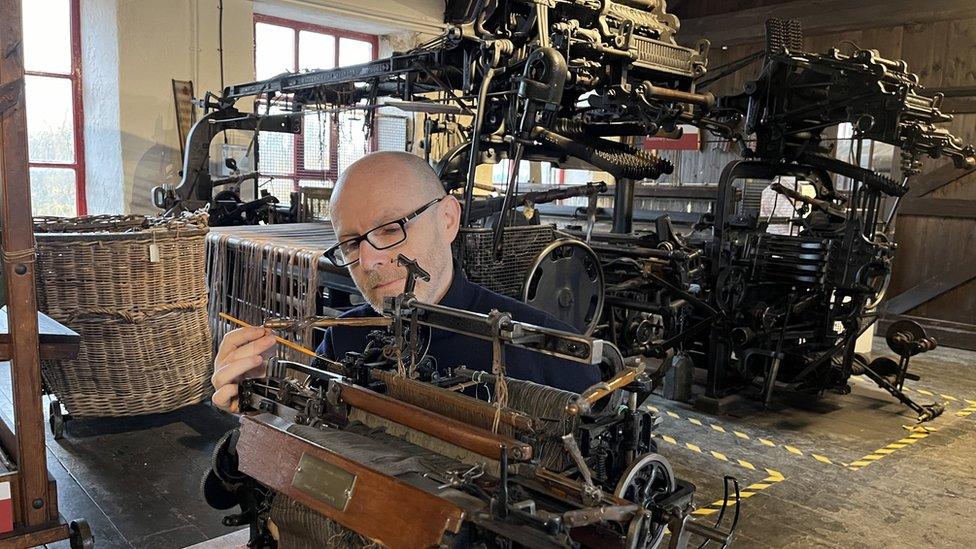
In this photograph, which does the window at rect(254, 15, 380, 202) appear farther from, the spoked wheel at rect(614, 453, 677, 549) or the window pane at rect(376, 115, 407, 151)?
the spoked wheel at rect(614, 453, 677, 549)

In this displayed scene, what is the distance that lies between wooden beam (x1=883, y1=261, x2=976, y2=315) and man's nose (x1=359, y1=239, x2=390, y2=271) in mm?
6350

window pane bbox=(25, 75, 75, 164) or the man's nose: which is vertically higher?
window pane bbox=(25, 75, 75, 164)

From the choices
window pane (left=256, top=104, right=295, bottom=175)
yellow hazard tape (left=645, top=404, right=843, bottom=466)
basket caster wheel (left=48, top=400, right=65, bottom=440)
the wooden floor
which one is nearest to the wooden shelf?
the wooden floor

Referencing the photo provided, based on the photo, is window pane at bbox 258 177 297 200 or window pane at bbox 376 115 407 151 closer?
window pane at bbox 258 177 297 200

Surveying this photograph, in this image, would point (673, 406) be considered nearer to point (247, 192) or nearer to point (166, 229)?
point (166, 229)

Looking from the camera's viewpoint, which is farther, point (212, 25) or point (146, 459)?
point (212, 25)

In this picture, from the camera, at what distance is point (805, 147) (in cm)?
467

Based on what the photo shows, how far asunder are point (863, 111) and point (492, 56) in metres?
2.21

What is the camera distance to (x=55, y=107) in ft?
23.9

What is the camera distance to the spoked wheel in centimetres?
97

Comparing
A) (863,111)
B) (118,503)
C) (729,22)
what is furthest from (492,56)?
(729,22)

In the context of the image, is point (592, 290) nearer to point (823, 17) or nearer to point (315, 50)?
point (823, 17)

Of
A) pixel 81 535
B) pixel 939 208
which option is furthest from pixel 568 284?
pixel 939 208

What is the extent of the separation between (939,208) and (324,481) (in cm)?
719
